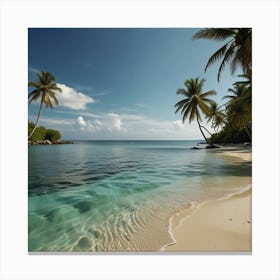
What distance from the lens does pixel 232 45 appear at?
3.16m

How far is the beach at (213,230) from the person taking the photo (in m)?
1.33

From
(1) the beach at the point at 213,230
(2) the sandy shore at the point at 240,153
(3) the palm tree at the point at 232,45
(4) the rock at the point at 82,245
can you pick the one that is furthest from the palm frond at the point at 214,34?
(2) the sandy shore at the point at 240,153

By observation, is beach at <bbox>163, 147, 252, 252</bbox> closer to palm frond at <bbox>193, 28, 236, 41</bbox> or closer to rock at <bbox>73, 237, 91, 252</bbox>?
rock at <bbox>73, 237, 91, 252</bbox>

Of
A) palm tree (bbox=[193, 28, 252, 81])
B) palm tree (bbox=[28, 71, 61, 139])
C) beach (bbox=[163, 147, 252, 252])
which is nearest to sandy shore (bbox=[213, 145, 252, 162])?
palm tree (bbox=[193, 28, 252, 81])

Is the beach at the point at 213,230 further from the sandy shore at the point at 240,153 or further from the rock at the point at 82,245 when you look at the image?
the sandy shore at the point at 240,153

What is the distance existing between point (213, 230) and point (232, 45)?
149 inches

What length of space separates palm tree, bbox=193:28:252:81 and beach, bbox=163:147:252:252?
2.06 m

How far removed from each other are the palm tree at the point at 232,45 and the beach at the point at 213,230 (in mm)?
2059

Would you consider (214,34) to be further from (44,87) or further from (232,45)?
(44,87)

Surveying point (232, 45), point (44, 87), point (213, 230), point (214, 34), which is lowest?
point (213, 230)

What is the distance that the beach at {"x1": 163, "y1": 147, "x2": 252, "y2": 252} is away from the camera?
1.33 meters

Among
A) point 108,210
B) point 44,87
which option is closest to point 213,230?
point 108,210
